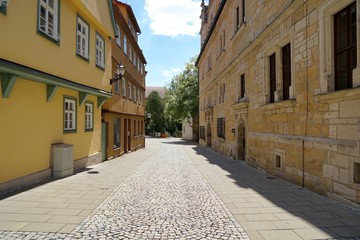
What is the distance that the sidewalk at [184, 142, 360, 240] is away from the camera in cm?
458

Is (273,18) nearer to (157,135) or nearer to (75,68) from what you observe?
(75,68)

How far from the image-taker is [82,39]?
11.6 m

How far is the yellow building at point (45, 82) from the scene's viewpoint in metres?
6.87

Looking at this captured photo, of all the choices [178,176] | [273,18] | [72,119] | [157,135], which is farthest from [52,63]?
[157,135]

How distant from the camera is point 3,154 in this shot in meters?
6.79

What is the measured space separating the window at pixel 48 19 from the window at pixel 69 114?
2.35 meters

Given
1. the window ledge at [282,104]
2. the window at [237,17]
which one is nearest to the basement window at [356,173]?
the window ledge at [282,104]

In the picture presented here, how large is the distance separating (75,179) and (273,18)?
873 centimetres

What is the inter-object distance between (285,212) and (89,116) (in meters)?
9.55

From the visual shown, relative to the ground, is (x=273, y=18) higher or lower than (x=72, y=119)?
higher

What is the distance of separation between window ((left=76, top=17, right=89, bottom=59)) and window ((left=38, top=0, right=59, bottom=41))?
5.48ft

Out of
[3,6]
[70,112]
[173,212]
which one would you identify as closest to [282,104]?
[173,212]

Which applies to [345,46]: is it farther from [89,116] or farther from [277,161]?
[89,116]

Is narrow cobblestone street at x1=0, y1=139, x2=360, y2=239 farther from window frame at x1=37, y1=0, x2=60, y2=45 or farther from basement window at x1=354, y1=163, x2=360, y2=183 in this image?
window frame at x1=37, y1=0, x2=60, y2=45
